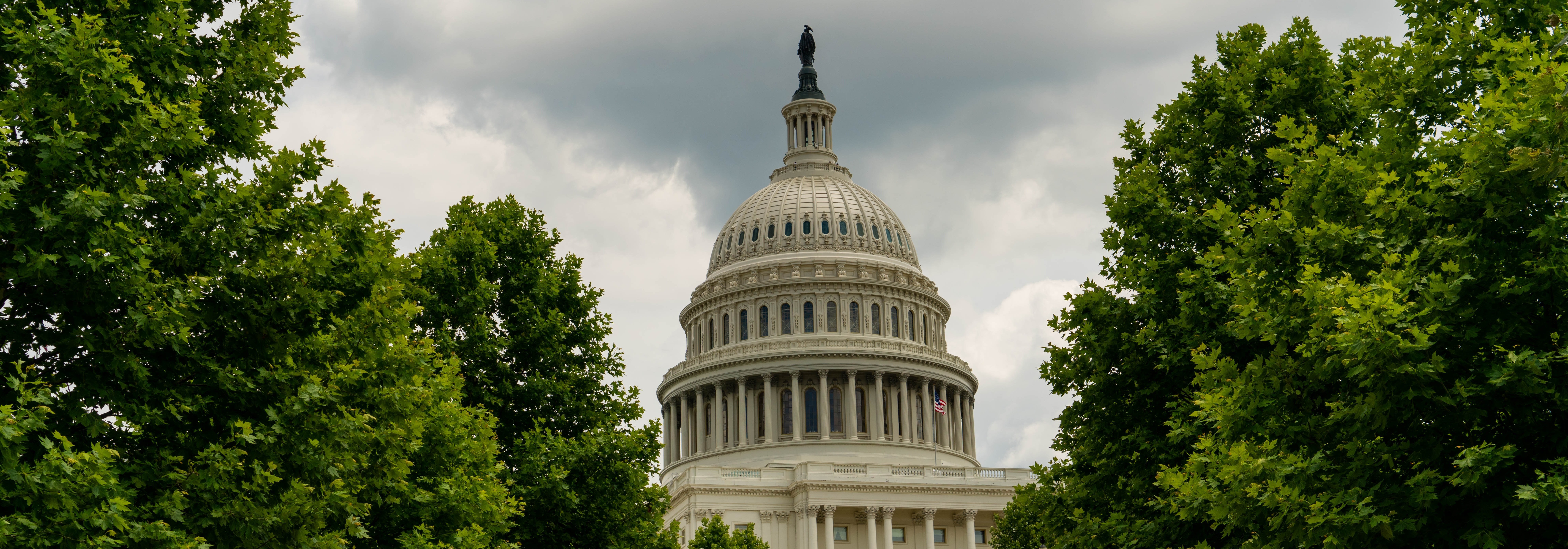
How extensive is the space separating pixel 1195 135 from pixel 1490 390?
36.3ft

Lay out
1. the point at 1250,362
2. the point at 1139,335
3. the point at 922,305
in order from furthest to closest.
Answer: the point at 922,305, the point at 1139,335, the point at 1250,362

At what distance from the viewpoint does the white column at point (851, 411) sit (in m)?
116

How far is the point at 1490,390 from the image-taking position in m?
15.1

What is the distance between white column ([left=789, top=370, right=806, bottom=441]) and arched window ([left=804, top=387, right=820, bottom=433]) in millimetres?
312

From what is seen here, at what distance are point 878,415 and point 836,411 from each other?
3.48 meters

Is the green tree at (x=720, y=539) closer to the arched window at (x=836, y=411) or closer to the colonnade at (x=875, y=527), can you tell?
the colonnade at (x=875, y=527)

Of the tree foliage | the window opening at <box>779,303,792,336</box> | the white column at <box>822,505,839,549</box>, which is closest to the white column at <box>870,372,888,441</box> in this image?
the window opening at <box>779,303,792,336</box>

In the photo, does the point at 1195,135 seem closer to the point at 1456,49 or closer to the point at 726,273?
the point at 1456,49

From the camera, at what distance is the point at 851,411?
4604 inches

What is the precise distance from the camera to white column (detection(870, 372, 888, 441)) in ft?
382

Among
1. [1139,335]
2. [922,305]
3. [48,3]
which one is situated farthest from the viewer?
[922,305]

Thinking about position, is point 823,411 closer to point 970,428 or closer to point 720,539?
point 970,428

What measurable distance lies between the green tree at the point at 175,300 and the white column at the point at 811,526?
80.3 metres

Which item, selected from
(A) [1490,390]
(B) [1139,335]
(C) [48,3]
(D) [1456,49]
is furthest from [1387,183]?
(C) [48,3]
